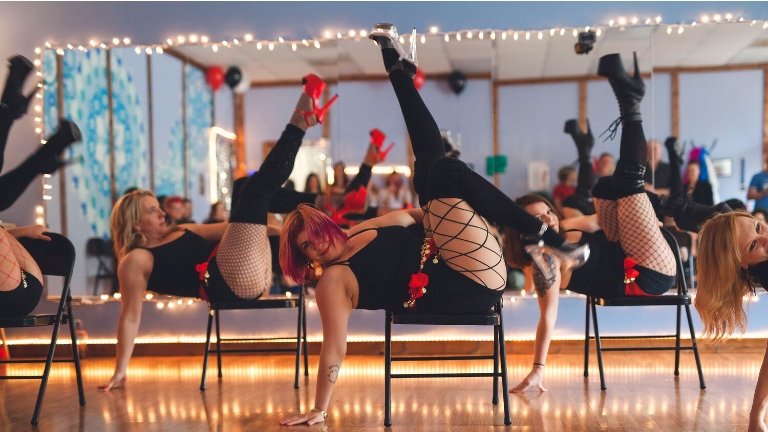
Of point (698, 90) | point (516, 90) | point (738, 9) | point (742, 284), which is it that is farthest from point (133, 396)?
point (698, 90)

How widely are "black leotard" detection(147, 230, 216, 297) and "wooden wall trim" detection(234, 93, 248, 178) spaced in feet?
8.52

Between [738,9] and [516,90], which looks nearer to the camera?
[738,9]

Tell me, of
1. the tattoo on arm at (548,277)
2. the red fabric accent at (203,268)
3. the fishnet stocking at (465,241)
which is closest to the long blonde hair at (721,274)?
the fishnet stocking at (465,241)

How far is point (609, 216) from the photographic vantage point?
3420mm

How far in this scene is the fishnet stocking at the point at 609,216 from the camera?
134 inches

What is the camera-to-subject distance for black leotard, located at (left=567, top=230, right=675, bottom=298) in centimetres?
329

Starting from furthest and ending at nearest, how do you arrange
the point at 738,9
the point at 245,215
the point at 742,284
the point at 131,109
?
1. the point at 131,109
2. the point at 738,9
3. the point at 245,215
4. the point at 742,284

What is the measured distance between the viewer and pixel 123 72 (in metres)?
5.35

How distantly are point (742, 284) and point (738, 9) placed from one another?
10.2 feet

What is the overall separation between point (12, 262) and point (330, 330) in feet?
4.59

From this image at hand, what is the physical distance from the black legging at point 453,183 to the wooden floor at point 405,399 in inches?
30.6

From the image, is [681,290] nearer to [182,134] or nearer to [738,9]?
[738,9]

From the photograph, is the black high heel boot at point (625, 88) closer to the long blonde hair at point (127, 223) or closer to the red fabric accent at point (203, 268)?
the red fabric accent at point (203, 268)


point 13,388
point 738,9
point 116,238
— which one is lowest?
point 13,388
